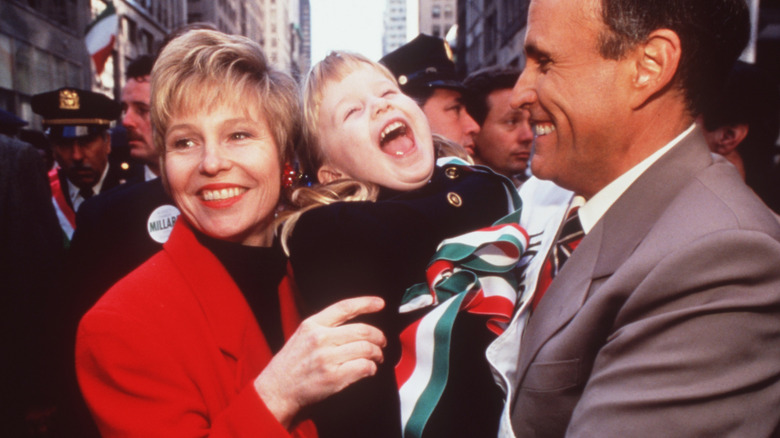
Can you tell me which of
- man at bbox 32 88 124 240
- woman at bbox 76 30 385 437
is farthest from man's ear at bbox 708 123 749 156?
man at bbox 32 88 124 240

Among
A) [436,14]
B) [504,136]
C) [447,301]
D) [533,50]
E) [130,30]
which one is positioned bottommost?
[447,301]

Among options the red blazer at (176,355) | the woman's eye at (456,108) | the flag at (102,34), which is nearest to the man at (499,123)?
the woman's eye at (456,108)

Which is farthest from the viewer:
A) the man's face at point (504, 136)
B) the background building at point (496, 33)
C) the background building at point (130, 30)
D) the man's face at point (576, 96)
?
the background building at point (130, 30)

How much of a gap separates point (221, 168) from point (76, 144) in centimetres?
366

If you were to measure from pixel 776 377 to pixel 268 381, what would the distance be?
140 cm

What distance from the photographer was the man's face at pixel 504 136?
4.88m

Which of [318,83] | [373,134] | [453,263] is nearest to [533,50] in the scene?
[373,134]

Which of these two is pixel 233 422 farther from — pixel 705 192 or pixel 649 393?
pixel 705 192

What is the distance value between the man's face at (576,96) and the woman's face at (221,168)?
108cm

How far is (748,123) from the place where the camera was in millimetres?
3631

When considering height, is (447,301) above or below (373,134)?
below

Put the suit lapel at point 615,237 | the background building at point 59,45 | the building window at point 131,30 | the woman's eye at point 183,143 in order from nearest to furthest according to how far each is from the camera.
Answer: the suit lapel at point 615,237 < the woman's eye at point 183,143 < the background building at point 59,45 < the building window at point 131,30

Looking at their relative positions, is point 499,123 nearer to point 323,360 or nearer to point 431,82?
point 431,82

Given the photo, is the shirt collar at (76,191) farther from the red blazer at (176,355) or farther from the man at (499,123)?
the red blazer at (176,355)
